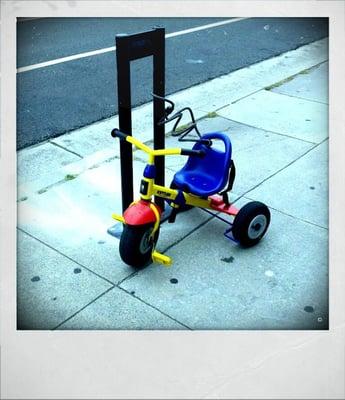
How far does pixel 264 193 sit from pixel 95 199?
1.18 metres

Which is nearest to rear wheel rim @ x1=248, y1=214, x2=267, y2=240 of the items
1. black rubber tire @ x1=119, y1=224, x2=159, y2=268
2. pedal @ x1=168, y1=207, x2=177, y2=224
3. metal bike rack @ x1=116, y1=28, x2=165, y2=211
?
pedal @ x1=168, y1=207, x2=177, y2=224

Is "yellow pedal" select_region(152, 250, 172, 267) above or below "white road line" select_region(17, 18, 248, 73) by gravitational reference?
below

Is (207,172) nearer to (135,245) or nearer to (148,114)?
(135,245)

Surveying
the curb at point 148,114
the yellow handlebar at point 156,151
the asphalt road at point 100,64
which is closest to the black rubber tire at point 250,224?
the yellow handlebar at point 156,151

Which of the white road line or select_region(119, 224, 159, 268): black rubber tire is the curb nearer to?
the white road line

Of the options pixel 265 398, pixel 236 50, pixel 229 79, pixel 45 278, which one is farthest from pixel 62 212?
pixel 236 50

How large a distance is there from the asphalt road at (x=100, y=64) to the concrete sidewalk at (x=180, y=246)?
0.34 meters

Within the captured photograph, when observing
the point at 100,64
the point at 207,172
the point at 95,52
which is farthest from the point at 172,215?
the point at 95,52

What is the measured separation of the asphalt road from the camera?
4.73 m

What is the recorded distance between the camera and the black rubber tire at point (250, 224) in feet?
10.5

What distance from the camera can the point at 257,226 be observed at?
333 centimetres

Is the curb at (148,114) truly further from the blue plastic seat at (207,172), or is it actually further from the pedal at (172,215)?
the pedal at (172,215)

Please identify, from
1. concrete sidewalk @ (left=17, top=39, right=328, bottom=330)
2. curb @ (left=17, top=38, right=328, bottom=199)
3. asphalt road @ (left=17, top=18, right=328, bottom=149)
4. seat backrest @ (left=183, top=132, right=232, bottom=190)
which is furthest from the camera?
asphalt road @ (left=17, top=18, right=328, bottom=149)

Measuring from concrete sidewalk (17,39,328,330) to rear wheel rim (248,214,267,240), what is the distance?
0.29 ft
